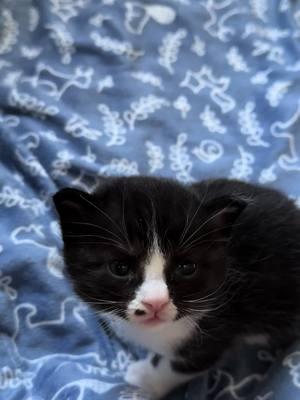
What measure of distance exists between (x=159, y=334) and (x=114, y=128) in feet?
2.91

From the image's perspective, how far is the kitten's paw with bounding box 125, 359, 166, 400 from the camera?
4.71 feet

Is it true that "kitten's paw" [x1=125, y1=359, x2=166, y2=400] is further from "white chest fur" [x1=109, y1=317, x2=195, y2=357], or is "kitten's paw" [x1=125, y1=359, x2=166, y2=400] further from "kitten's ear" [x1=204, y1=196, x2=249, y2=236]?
"kitten's ear" [x1=204, y1=196, x2=249, y2=236]

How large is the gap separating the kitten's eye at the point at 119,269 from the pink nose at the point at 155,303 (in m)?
0.08

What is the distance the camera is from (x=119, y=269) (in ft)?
3.85

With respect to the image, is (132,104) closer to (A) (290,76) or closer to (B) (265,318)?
(A) (290,76)

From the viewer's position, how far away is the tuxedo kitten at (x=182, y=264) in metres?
1.16

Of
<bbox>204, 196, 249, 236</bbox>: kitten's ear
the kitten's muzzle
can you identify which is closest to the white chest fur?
the kitten's muzzle

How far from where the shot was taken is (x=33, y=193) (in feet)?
5.92

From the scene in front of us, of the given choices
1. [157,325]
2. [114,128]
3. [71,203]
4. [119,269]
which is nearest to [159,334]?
[157,325]

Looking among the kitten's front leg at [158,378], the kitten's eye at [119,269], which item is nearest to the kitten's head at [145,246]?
the kitten's eye at [119,269]

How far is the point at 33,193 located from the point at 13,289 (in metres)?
0.34

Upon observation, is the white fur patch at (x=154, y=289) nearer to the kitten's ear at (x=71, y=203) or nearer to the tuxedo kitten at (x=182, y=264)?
the tuxedo kitten at (x=182, y=264)

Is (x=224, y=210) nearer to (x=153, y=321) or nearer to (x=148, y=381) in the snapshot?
(x=153, y=321)

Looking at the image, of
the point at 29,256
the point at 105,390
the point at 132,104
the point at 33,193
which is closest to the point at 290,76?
the point at 132,104
